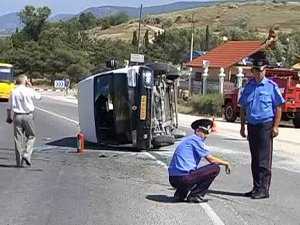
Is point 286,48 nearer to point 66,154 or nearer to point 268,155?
point 66,154

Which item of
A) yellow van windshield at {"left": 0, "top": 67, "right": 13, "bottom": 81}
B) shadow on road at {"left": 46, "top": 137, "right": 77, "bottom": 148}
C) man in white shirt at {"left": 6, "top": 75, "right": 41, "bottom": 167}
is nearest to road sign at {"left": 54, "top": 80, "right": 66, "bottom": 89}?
yellow van windshield at {"left": 0, "top": 67, "right": 13, "bottom": 81}

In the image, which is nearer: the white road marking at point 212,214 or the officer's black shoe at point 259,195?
the white road marking at point 212,214

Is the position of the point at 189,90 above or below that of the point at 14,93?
below

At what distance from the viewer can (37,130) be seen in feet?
82.4

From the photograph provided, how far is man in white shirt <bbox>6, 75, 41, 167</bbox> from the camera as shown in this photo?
1461 cm

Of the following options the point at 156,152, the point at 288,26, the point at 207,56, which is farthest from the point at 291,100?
the point at 288,26

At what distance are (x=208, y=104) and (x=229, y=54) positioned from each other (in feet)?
80.7

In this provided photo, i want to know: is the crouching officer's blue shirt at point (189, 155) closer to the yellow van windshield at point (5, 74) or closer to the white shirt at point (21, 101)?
the white shirt at point (21, 101)

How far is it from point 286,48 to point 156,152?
67081mm

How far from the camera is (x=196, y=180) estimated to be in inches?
412

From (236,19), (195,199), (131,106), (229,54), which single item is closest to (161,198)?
(195,199)

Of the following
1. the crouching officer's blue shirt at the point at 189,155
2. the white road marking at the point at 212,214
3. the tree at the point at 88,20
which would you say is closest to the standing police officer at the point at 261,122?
the crouching officer's blue shirt at the point at 189,155

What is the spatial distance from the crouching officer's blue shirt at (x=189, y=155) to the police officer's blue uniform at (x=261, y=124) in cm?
94

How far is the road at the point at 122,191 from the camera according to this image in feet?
31.3
